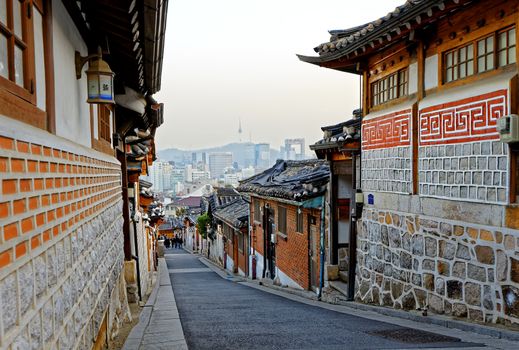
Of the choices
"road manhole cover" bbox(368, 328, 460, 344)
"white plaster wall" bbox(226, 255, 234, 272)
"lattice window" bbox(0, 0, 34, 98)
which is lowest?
"white plaster wall" bbox(226, 255, 234, 272)

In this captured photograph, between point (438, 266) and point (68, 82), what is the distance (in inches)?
287

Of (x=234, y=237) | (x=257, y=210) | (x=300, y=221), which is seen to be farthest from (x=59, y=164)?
(x=234, y=237)

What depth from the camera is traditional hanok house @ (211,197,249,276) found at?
2914 cm

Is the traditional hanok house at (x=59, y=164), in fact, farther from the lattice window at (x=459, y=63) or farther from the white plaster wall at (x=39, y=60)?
the lattice window at (x=459, y=63)

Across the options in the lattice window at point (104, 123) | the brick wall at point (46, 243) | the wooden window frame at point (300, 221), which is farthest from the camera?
the wooden window frame at point (300, 221)

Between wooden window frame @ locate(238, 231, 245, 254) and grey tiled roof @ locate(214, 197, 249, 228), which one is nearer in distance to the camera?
grey tiled roof @ locate(214, 197, 249, 228)

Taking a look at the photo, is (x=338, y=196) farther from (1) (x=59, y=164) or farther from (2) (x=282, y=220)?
(1) (x=59, y=164)

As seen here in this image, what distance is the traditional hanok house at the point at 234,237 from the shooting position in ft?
95.6

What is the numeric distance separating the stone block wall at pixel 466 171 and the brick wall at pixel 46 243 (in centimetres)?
605

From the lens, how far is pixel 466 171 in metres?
8.85

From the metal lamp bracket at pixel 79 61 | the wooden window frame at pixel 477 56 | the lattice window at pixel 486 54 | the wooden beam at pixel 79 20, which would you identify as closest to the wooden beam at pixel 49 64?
the wooden beam at pixel 79 20

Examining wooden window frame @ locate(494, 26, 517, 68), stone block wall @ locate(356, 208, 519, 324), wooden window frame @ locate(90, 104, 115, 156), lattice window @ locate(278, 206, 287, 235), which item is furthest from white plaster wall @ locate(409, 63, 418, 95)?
lattice window @ locate(278, 206, 287, 235)

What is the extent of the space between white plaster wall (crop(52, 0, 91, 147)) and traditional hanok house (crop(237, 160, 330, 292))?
31.8 ft

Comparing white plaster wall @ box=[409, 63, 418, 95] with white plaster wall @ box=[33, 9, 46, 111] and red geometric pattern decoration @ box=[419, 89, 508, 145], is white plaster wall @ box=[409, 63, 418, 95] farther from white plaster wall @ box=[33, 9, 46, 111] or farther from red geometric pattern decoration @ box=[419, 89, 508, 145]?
white plaster wall @ box=[33, 9, 46, 111]
